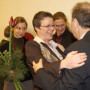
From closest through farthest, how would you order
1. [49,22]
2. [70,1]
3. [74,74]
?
1. [74,74]
2. [49,22]
3. [70,1]

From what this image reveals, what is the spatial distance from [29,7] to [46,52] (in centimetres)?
154

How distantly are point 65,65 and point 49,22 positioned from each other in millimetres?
715

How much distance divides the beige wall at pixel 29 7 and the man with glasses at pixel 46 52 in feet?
2.49

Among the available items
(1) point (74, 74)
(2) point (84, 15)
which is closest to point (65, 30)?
(2) point (84, 15)

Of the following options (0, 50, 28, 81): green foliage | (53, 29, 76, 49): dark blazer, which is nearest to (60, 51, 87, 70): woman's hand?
(0, 50, 28, 81): green foliage

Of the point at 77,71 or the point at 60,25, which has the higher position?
the point at 60,25

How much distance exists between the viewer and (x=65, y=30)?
2.20 m

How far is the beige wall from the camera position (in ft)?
7.44

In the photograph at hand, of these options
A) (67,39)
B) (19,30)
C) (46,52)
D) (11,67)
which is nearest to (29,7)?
(19,30)

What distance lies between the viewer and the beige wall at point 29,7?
2.27 meters

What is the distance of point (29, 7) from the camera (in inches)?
108

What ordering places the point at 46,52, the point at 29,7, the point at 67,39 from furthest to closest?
the point at 29,7 < the point at 67,39 < the point at 46,52

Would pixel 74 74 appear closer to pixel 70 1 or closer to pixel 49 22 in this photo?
pixel 49 22

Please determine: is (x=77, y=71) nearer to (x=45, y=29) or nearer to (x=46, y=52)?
(x=46, y=52)
